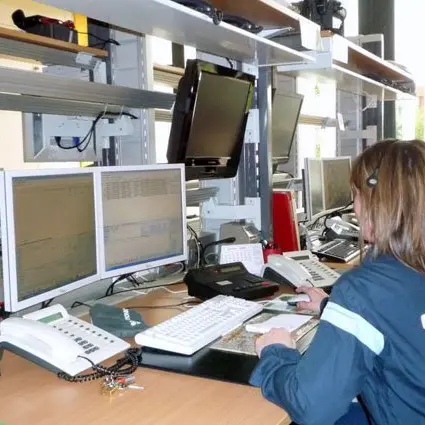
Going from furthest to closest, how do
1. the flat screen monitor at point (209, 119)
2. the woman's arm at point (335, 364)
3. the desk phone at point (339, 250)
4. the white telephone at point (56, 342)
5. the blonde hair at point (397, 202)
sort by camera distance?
the desk phone at point (339, 250)
the flat screen monitor at point (209, 119)
the white telephone at point (56, 342)
the blonde hair at point (397, 202)
the woman's arm at point (335, 364)

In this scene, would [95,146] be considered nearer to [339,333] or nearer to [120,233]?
[120,233]

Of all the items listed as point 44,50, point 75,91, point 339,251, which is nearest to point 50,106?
point 75,91

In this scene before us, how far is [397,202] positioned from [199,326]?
0.60 metres

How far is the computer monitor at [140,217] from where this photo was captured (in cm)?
165

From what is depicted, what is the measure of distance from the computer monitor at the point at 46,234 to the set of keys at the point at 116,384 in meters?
0.28

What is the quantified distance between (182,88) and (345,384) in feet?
4.11

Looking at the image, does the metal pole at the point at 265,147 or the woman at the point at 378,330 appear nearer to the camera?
the woman at the point at 378,330

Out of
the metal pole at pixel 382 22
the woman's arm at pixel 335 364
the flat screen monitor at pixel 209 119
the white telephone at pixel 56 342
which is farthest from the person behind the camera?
the metal pole at pixel 382 22

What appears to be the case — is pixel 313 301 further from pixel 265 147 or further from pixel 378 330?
pixel 265 147

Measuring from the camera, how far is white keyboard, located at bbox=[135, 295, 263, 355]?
4.36 ft

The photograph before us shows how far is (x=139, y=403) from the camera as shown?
110 cm

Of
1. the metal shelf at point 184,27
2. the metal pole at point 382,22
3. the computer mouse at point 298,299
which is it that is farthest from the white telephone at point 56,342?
A: the metal pole at point 382,22

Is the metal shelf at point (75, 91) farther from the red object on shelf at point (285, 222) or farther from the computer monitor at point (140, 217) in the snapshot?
the red object on shelf at point (285, 222)

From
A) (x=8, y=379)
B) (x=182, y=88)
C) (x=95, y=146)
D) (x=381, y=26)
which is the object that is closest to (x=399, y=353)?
(x=8, y=379)
